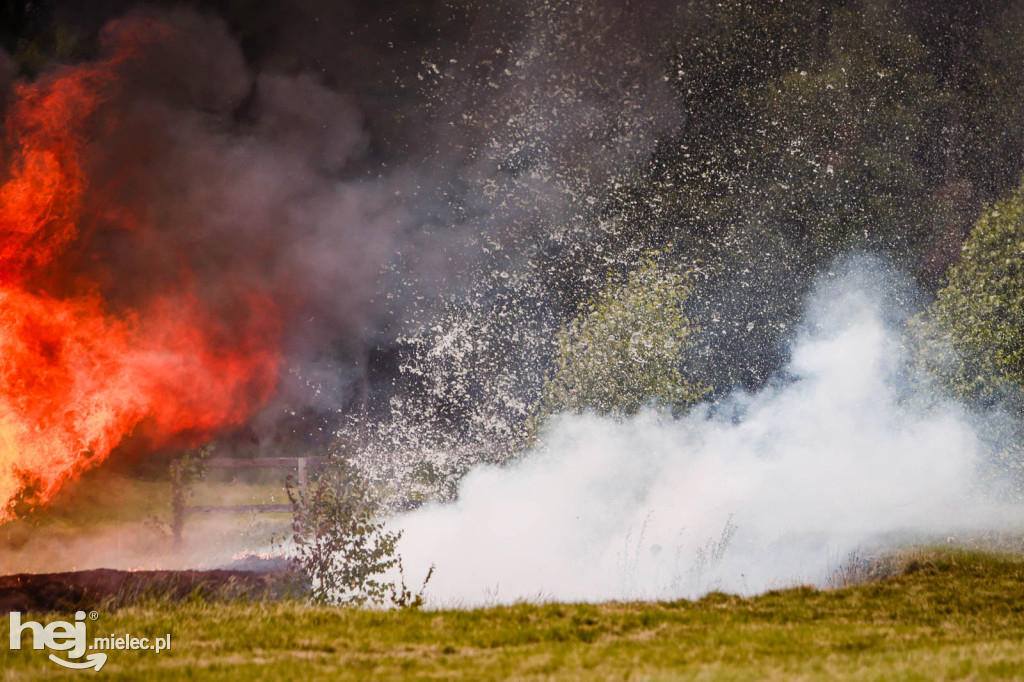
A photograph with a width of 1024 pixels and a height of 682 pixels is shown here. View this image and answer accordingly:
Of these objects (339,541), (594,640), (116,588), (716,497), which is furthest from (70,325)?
(716,497)

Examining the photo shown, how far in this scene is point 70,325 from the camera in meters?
11.3

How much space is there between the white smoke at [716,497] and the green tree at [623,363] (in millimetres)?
389

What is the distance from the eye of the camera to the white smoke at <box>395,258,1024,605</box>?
13469mm

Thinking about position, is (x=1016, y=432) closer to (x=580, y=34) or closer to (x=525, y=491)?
(x=525, y=491)

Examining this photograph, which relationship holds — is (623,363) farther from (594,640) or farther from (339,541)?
(594,640)

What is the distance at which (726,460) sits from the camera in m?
17.4

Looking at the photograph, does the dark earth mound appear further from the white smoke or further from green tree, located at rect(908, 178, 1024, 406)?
green tree, located at rect(908, 178, 1024, 406)

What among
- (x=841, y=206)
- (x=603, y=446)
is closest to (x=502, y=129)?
(x=841, y=206)

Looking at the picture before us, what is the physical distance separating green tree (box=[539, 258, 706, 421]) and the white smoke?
1.27ft

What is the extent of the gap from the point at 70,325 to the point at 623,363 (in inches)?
388

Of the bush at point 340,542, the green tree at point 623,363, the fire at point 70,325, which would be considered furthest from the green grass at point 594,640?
the green tree at point 623,363

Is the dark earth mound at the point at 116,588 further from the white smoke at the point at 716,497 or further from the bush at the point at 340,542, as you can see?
the white smoke at the point at 716,497

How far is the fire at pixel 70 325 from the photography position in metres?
10.8

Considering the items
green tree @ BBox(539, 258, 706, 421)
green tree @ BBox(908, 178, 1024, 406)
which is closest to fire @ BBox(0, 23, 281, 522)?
green tree @ BBox(539, 258, 706, 421)
